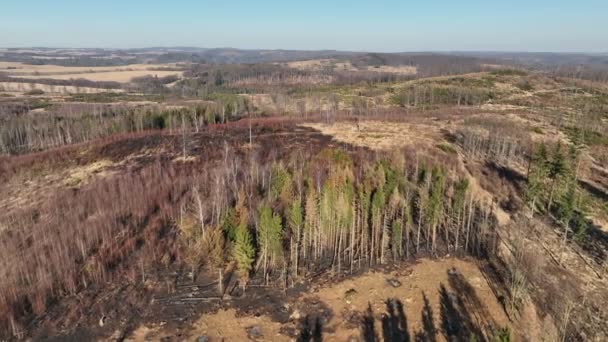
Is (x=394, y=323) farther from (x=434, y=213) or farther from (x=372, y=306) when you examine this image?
(x=434, y=213)

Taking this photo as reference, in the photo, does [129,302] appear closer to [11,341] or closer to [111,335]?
[111,335]

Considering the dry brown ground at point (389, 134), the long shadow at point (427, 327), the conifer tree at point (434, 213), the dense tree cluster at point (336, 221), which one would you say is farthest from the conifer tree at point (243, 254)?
the dry brown ground at point (389, 134)

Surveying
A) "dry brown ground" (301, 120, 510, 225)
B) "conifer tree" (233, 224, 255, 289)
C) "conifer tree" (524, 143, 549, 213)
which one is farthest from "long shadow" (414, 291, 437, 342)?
"dry brown ground" (301, 120, 510, 225)

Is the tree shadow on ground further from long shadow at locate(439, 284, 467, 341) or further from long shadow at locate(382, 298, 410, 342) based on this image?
long shadow at locate(382, 298, 410, 342)

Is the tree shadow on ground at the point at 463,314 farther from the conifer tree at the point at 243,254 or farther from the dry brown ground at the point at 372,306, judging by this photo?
the conifer tree at the point at 243,254

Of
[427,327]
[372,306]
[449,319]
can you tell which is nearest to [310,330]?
[372,306]

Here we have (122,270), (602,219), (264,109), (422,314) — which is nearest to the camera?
(422,314)

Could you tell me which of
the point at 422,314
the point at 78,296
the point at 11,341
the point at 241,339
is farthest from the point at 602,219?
the point at 11,341
